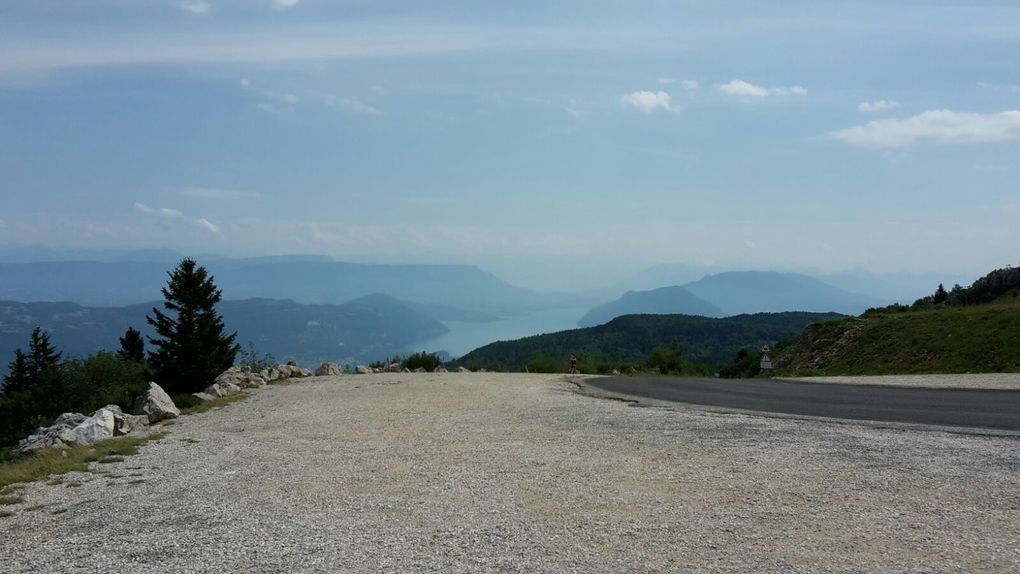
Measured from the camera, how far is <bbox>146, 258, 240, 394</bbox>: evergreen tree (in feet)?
85.2

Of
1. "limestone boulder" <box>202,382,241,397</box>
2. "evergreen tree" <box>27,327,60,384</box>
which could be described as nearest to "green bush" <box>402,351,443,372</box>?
"limestone boulder" <box>202,382,241,397</box>

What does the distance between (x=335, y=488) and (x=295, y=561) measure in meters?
2.78

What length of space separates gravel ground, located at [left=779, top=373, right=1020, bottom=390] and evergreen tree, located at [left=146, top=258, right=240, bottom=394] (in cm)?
2090

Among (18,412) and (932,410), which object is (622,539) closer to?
(932,410)

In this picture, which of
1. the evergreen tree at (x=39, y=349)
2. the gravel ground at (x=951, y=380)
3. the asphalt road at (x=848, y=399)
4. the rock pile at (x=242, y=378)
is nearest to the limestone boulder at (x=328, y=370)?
the rock pile at (x=242, y=378)

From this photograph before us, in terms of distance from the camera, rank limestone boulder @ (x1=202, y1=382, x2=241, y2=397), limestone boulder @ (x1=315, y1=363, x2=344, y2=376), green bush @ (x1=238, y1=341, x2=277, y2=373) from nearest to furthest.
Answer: limestone boulder @ (x1=202, y1=382, x2=241, y2=397) → green bush @ (x1=238, y1=341, x2=277, y2=373) → limestone boulder @ (x1=315, y1=363, x2=344, y2=376)

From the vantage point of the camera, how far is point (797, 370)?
30.0m

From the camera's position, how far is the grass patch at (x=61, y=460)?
10547mm

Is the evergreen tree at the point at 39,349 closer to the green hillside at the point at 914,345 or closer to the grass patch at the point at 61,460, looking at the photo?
the grass patch at the point at 61,460

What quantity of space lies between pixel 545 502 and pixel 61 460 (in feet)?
26.7

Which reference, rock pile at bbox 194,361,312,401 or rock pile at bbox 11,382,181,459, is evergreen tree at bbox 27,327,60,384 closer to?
rock pile at bbox 194,361,312,401

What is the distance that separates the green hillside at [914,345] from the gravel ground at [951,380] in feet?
6.17

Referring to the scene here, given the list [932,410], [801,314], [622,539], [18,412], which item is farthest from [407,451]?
[801,314]

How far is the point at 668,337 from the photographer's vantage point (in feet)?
200
